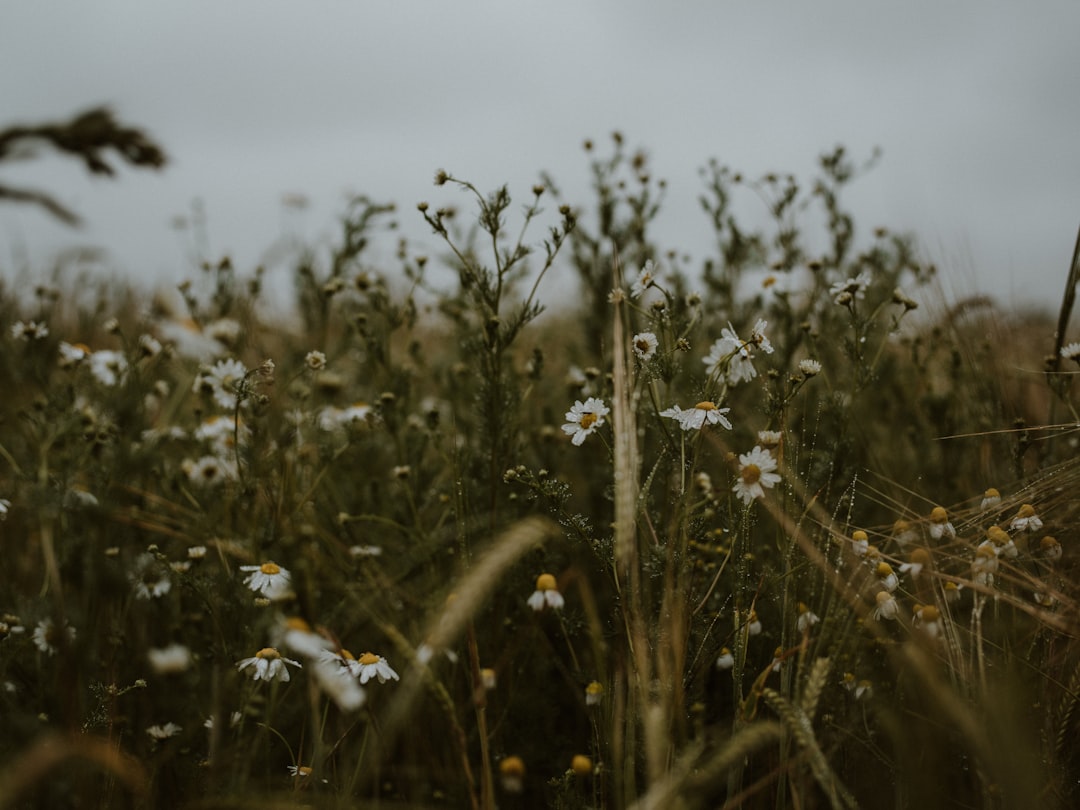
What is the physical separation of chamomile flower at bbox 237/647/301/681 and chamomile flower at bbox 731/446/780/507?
2.92ft

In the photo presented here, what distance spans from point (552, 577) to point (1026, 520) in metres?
0.99

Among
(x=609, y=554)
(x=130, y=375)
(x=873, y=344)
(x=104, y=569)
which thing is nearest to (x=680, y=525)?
(x=609, y=554)

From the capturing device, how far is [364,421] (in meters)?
2.27

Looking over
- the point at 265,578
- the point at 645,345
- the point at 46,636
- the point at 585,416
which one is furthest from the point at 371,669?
the point at 645,345

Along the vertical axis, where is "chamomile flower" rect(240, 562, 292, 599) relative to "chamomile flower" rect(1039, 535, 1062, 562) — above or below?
below

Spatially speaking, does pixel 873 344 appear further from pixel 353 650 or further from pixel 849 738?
pixel 353 650

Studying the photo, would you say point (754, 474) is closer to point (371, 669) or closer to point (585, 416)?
point (585, 416)

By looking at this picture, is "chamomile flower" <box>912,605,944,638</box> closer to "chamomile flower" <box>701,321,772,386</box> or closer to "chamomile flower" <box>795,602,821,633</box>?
"chamomile flower" <box>795,602,821,633</box>

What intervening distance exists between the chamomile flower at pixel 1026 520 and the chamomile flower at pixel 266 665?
1.46 meters

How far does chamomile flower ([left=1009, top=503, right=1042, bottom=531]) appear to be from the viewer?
5.13 ft

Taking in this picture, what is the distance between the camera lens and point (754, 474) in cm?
148

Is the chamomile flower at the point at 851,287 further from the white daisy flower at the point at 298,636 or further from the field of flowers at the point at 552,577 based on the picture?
the white daisy flower at the point at 298,636

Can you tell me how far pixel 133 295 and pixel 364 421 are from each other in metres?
4.90

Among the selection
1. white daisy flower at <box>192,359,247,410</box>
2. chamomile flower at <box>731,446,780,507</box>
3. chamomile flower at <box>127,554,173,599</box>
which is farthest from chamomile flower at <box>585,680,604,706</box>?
white daisy flower at <box>192,359,247,410</box>
